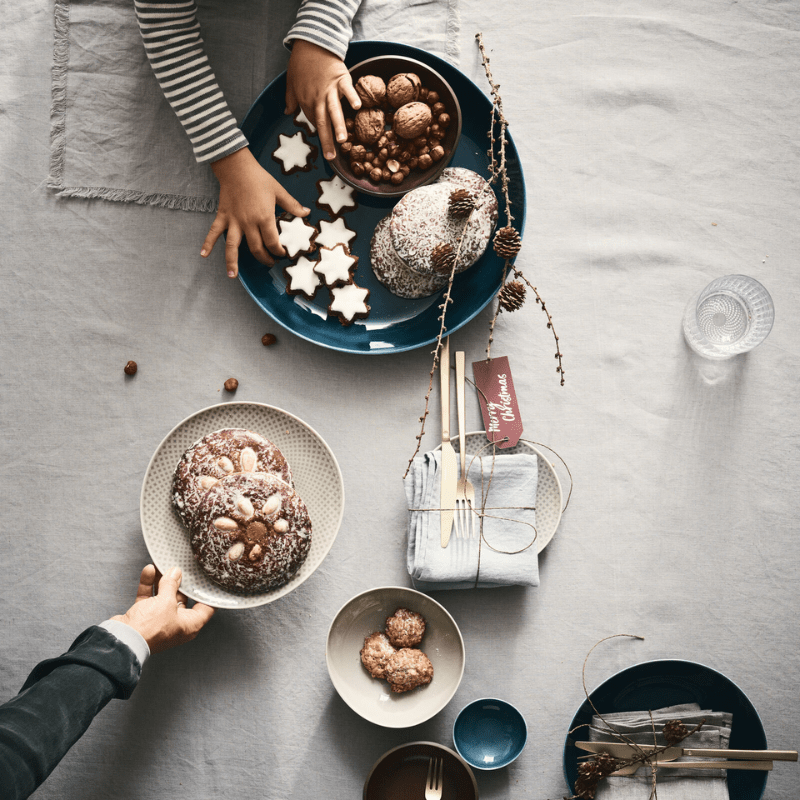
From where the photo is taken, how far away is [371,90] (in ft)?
4.20

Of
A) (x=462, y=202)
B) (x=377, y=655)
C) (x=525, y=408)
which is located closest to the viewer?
(x=462, y=202)

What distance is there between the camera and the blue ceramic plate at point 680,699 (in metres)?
1.33

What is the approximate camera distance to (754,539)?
1.48m

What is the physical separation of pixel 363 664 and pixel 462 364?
0.70 m

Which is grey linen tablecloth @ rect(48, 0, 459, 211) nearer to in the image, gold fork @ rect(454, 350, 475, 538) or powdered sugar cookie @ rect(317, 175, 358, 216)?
powdered sugar cookie @ rect(317, 175, 358, 216)

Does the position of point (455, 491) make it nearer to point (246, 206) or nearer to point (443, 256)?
point (443, 256)

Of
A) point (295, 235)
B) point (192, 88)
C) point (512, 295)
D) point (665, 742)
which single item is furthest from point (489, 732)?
point (192, 88)

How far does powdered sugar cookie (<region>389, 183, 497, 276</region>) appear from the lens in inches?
49.7

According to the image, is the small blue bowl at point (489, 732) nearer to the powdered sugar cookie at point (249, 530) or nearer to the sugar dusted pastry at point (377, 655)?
the sugar dusted pastry at point (377, 655)

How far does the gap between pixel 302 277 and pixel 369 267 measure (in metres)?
0.16

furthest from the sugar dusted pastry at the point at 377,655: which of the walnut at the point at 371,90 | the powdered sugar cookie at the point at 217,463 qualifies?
the walnut at the point at 371,90

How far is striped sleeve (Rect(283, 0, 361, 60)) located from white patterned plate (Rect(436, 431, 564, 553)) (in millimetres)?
874

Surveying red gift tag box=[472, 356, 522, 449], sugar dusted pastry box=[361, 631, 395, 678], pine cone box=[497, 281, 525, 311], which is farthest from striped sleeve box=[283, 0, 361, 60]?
sugar dusted pastry box=[361, 631, 395, 678]

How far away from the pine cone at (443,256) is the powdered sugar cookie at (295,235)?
0.30 meters
